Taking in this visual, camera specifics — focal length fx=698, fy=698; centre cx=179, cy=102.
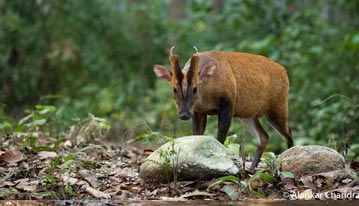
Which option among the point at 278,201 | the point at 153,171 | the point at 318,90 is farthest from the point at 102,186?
the point at 318,90

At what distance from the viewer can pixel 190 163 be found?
21.4 ft

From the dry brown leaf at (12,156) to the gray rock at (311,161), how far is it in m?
2.88

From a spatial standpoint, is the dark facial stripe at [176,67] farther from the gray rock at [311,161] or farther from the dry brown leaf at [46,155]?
the dry brown leaf at [46,155]

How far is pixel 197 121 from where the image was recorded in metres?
8.30

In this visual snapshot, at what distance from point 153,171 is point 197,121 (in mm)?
1759

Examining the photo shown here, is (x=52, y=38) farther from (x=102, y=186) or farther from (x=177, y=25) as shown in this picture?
(x=102, y=186)

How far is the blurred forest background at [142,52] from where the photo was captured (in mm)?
13945

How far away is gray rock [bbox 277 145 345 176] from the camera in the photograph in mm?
6805

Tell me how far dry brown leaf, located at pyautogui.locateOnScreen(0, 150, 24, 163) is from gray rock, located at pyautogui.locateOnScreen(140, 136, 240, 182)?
168 cm

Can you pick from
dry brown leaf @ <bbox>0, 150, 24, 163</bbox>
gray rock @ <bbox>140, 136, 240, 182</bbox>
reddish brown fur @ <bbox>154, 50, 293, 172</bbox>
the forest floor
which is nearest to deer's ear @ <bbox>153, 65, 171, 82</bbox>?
reddish brown fur @ <bbox>154, 50, 293, 172</bbox>

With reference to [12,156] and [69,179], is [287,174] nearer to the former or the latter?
[69,179]

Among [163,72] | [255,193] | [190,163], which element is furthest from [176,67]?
[255,193]

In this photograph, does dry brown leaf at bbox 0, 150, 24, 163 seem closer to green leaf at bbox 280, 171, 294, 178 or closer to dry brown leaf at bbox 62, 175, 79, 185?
dry brown leaf at bbox 62, 175, 79, 185

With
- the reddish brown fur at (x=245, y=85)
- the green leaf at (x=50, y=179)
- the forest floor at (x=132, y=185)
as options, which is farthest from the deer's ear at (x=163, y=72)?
the green leaf at (x=50, y=179)
